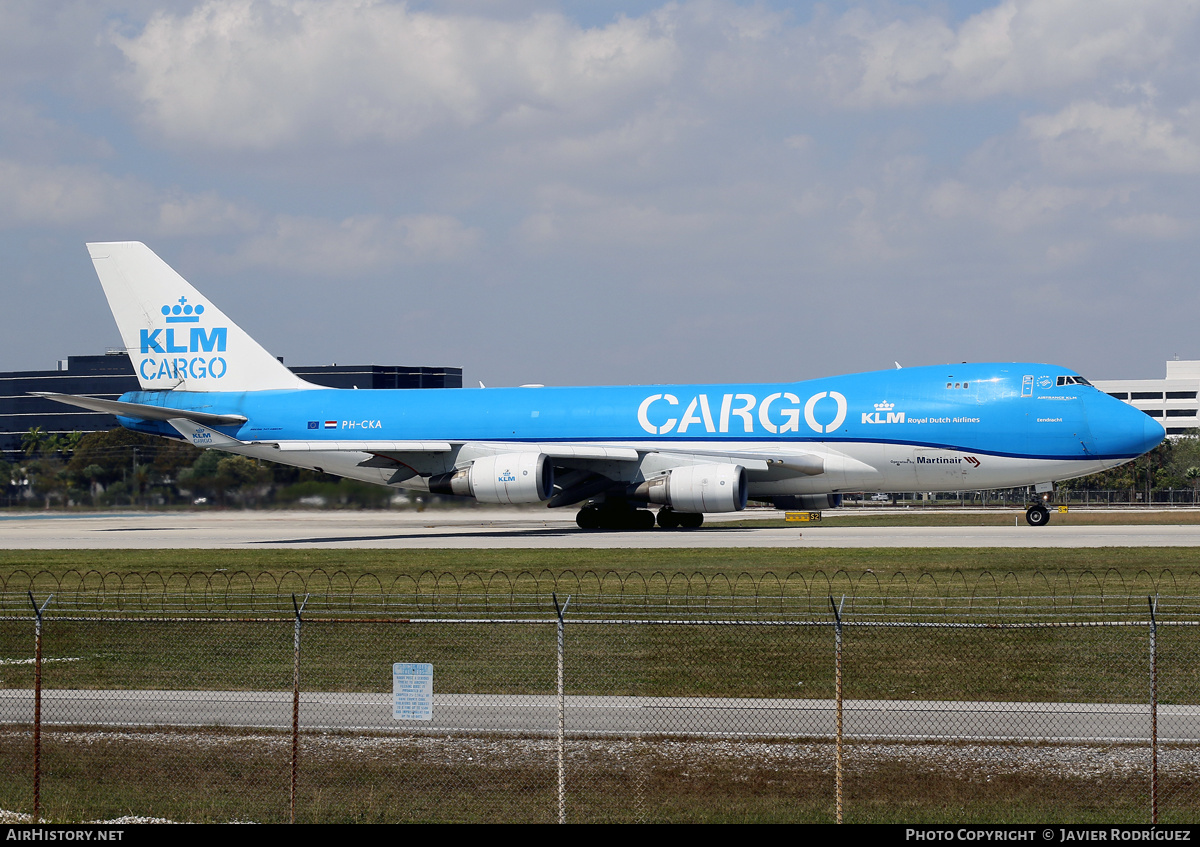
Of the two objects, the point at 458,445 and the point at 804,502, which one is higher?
the point at 458,445

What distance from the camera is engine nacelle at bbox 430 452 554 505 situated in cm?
4575

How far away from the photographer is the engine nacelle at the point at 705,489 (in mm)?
44219

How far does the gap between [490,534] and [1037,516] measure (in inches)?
823

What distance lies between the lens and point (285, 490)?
54344 millimetres

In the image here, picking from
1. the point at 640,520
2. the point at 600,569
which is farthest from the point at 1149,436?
the point at 600,569

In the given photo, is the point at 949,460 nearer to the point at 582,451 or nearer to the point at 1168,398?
the point at 582,451

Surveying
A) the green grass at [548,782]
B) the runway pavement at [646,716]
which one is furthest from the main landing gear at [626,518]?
the green grass at [548,782]

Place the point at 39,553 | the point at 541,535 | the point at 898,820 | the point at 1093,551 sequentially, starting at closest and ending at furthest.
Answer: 1. the point at 898,820
2. the point at 1093,551
3. the point at 39,553
4. the point at 541,535

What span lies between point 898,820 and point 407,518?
2014 inches

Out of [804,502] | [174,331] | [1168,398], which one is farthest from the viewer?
[1168,398]

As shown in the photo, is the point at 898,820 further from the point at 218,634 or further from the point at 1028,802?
the point at 218,634

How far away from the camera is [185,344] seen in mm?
55094

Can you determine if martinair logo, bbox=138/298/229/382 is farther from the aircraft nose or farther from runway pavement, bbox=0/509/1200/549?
the aircraft nose
